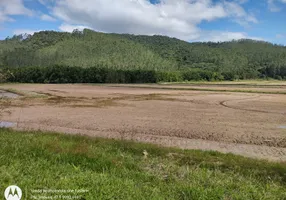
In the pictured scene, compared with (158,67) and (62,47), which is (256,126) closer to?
(158,67)

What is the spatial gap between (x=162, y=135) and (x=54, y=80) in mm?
99007

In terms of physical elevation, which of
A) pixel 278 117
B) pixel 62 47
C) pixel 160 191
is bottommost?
pixel 278 117

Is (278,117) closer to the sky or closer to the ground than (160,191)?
closer to the ground

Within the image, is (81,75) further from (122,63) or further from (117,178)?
(117,178)

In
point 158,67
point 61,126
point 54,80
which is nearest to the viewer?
point 61,126

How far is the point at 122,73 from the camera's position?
112 meters

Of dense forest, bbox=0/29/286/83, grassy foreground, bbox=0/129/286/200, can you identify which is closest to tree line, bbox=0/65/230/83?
dense forest, bbox=0/29/286/83

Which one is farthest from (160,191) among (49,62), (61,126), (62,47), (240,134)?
(62,47)
